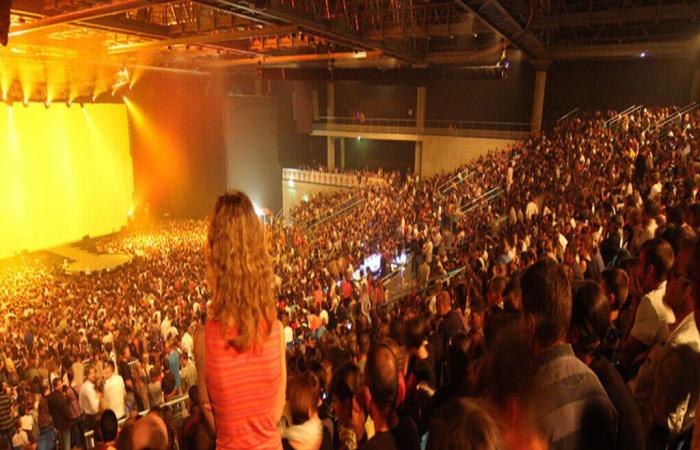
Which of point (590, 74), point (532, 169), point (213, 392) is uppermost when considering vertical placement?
point (590, 74)

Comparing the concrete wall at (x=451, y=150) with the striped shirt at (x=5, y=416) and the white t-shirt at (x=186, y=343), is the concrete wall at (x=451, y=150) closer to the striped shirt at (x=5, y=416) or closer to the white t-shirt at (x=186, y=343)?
the white t-shirt at (x=186, y=343)

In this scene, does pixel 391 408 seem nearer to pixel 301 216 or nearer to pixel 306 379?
pixel 306 379

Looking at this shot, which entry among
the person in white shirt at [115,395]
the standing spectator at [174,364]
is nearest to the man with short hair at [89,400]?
the person in white shirt at [115,395]

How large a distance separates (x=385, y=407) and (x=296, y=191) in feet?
76.1

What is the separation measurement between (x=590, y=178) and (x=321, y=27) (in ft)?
23.1

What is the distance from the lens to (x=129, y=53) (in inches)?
696

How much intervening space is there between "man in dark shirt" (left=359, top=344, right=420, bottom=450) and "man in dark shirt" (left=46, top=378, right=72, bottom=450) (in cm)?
479

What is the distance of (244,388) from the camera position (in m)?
1.58

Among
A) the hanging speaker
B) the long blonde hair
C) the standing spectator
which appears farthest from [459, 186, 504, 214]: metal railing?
the long blonde hair

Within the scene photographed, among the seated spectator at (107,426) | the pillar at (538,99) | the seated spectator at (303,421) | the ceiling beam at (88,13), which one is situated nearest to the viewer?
the seated spectator at (303,421)

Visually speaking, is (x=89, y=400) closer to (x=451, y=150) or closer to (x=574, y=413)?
(x=574, y=413)

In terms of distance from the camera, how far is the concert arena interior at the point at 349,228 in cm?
165

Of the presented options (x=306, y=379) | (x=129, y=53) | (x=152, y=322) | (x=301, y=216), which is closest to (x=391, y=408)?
(x=306, y=379)

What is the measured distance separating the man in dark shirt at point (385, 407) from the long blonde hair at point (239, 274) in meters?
0.56
